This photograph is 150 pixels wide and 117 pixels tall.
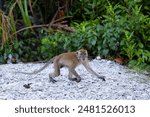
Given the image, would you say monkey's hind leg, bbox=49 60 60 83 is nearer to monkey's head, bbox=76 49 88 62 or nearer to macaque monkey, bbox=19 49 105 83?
macaque monkey, bbox=19 49 105 83

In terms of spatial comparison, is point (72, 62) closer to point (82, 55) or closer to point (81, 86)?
point (82, 55)

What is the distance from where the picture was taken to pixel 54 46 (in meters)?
10.2

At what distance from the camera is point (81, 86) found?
26.1 feet

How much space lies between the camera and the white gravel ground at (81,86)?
7594 mm

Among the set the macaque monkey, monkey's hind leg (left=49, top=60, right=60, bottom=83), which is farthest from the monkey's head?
monkey's hind leg (left=49, top=60, right=60, bottom=83)

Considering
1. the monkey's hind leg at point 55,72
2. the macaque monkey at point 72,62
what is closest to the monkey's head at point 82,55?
the macaque monkey at point 72,62

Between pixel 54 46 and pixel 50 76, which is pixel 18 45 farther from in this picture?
pixel 50 76

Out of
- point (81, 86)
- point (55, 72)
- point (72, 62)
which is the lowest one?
point (81, 86)

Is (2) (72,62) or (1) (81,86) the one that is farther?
(2) (72,62)

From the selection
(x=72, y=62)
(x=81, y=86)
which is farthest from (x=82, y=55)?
(x=81, y=86)

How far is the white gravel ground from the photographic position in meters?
7.59

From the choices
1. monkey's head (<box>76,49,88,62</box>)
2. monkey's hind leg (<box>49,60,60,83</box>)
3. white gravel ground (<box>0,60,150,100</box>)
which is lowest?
white gravel ground (<box>0,60,150,100</box>)

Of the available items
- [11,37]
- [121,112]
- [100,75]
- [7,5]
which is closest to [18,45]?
[11,37]

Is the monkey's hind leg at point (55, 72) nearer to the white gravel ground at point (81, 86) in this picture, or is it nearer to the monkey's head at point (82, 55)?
the white gravel ground at point (81, 86)
